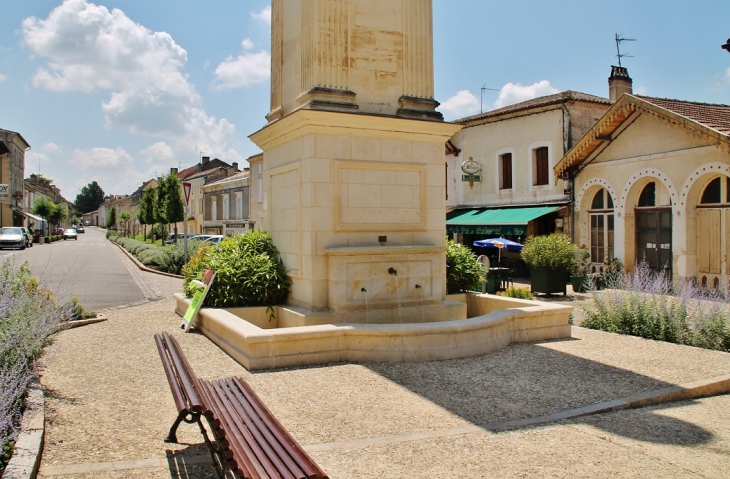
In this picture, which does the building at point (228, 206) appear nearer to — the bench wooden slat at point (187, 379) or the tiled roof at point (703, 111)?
the tiled roof at point (703, 111)

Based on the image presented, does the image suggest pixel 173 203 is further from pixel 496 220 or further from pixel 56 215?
pixel 56 215

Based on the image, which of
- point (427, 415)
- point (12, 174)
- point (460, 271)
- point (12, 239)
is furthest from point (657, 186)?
point (12, 174)

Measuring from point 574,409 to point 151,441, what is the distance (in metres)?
3.55

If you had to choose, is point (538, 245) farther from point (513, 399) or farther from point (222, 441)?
point (222, 441)

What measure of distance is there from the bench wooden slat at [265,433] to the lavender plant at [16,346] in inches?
56.0

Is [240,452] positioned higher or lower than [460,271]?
lower

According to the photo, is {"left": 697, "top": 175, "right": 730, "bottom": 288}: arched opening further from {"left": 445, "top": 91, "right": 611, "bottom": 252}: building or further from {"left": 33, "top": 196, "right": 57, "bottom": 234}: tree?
{"left": 33, "top": 196, "right": 57, "bottom": 234}: tree

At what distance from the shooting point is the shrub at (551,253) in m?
15.1

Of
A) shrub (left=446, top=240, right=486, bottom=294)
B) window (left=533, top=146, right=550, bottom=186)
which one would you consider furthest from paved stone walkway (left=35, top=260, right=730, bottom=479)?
window (left=533, top=146, right=550, bottom=186)

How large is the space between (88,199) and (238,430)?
178945 millimetres

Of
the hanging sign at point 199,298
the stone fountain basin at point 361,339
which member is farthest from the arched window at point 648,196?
the hanging sign at point 199,298

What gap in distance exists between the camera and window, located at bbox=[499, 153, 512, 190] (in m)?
23.5

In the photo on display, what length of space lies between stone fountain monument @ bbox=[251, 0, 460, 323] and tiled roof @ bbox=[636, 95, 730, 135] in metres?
9.89

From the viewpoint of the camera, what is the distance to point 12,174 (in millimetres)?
56000
